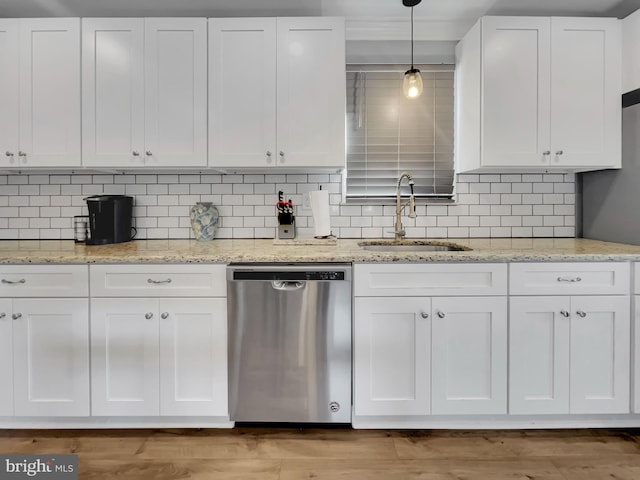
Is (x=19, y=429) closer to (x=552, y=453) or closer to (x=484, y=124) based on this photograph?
(x=552, y=453)

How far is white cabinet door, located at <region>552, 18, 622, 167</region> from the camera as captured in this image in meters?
2.33

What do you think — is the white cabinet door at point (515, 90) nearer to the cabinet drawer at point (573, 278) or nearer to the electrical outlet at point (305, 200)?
the cabinet drawer at point (573, 278)

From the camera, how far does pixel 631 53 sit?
7.57 ft

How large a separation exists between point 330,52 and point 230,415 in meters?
2.04

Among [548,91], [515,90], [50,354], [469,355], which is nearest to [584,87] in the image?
[548,91]

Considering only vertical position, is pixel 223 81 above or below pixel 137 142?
above

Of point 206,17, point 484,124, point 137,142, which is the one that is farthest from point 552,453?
point 206,17

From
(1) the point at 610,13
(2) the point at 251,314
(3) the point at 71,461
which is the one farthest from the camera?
(1) the point at 610,13

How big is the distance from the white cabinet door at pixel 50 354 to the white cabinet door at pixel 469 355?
1.76 metres

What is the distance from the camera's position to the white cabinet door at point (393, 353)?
80.0 inches

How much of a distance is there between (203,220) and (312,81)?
1.10 metres

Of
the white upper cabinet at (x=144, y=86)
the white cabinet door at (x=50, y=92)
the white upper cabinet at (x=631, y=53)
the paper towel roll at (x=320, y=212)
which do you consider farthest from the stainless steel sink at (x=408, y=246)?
the white cabinet door at (x=50, y=92)

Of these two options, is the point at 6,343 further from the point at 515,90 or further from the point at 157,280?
the point at 515,90

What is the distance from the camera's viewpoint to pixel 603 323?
6.68 ft
